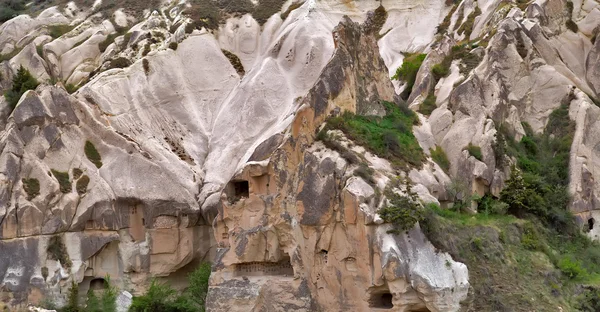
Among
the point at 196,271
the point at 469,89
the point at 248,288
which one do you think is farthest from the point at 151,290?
the point at 469,89

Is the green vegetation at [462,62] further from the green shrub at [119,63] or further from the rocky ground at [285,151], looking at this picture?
the green shrub at [119,63]

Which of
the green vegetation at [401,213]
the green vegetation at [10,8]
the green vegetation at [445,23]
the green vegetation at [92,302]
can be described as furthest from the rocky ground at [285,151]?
the green vegetation at [10,8]

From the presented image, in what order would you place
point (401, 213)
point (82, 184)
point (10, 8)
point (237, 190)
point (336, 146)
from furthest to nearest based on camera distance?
point (10, 8), point (82, 184), point (237, 190), point (336, 146), point (401, 213)

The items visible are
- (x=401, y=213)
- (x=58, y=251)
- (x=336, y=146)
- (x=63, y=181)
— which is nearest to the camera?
(x=401, y=213)

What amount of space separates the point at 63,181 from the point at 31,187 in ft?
3.96

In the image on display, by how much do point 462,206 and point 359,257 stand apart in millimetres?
5219

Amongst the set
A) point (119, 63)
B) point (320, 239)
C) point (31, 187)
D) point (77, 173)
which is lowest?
point (320, 239)

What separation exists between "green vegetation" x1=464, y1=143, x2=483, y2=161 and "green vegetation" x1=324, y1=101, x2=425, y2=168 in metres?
2.01

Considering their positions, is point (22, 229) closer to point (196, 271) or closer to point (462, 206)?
point (196, 271)

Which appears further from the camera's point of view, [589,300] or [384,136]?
[384,136]

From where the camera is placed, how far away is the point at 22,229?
2947 cm

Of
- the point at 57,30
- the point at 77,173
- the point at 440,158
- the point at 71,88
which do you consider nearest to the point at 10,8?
the point at 57,30

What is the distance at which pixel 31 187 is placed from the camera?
30000 millimetres

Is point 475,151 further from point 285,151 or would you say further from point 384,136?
point 285,151
